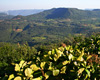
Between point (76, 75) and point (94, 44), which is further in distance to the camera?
point (94, 44)

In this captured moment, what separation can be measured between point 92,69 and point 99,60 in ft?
2.02

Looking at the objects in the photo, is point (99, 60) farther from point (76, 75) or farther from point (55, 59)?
point (55, 59)

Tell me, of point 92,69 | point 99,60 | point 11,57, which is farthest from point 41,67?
point 11,57

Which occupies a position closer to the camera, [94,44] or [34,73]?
[34,73]

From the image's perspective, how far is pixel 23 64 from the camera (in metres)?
4.12

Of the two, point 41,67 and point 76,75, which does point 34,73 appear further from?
point 76,75

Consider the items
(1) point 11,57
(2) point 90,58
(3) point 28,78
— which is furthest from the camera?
(1) point 11,57

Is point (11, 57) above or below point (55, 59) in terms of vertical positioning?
below

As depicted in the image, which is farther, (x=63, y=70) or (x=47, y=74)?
(x=63, y=70)

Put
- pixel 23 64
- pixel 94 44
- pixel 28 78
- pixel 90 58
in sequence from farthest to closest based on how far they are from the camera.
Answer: pixel 94 44
pixel 90 58
pixel 23 64
pixel 28 78

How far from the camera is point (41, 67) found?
4051 mm

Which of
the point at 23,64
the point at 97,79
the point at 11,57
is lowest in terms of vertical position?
the point at 11,57

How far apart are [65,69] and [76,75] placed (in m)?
0.39

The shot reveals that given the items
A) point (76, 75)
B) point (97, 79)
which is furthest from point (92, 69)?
point (76, 75)
